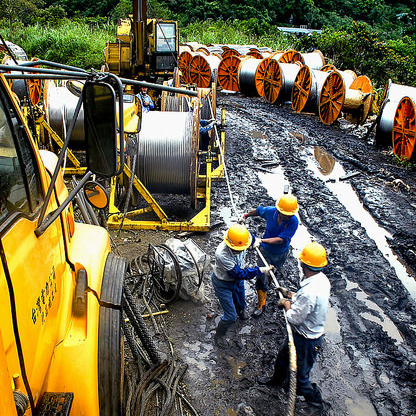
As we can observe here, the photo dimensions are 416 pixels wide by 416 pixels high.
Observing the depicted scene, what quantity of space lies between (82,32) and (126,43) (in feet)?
54.1

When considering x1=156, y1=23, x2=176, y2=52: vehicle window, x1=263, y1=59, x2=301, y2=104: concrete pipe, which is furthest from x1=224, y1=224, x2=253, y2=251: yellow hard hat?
x1=263, y1=59, x2=301, y2=104: concrete pipe

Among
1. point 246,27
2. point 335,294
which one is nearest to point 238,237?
point 335,294

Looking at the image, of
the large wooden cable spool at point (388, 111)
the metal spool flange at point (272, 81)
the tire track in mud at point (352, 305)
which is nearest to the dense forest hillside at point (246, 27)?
the metal spool flange at point (272, 81)

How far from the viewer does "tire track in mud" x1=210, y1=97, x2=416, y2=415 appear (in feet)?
14.1

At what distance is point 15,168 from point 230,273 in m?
2.87

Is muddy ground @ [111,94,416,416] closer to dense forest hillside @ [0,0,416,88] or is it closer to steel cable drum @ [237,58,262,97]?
dense forest hillside @ [0,0,416,88]

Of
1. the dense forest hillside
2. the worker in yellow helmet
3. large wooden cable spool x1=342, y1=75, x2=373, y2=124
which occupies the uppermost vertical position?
the dense forest hillside

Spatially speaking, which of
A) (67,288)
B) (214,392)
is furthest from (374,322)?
(67,288)

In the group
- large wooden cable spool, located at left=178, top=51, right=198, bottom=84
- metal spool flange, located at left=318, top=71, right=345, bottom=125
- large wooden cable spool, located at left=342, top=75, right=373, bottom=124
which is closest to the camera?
large wooden cable spool, located at left=342, top=75, right=373, bottom=124

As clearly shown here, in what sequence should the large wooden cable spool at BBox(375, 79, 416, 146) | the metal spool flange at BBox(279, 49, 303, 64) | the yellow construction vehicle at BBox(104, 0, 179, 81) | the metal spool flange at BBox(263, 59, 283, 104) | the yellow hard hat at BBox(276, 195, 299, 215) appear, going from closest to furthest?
the yellow hard hat at BBox(276, 195, 299, 215), the large wooden cable spool at BBox(375, 79, 416, 146), the yellow construction vehicle at BBox(104, 0, 179, 81), the metal spool flange at BBox(263, 59, 283, 104), the metal spool flange at BBox(279, 49, 303, 64)

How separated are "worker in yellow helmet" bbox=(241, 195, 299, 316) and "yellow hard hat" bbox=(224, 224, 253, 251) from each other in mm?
541

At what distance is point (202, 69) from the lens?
20.8 meters

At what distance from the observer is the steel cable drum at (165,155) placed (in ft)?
24.2

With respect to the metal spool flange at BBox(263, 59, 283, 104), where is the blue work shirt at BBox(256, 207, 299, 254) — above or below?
below
